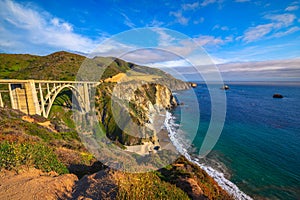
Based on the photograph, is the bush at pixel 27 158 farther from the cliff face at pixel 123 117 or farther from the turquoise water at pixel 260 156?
the cliff face at pixel 123 117

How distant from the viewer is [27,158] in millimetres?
4793

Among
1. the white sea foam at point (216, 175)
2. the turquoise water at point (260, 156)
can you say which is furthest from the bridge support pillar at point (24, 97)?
the turquoise water at point (260, 156)

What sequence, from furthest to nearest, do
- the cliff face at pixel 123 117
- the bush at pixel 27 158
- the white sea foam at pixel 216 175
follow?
the cliff face at pixel 123 117, the white sea foam at pixel 216 175, the bush at pixel 27 158

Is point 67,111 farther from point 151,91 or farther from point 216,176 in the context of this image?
point 151,91

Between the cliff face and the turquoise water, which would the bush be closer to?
the turquoise water

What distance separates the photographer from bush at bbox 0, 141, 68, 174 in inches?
177

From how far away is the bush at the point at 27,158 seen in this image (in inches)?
177

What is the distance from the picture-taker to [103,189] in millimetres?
3824

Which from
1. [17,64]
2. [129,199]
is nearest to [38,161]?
[129,199]

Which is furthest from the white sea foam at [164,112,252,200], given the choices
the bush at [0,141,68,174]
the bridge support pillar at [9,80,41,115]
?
the bridge support pillar at [9,80,41,115]

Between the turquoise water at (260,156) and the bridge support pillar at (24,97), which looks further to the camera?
the turquoise water at (260,156)

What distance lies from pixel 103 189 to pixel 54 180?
157 cm

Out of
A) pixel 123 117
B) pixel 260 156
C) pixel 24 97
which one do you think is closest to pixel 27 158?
pixel 24 97

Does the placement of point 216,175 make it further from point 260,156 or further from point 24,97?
point 24,97
